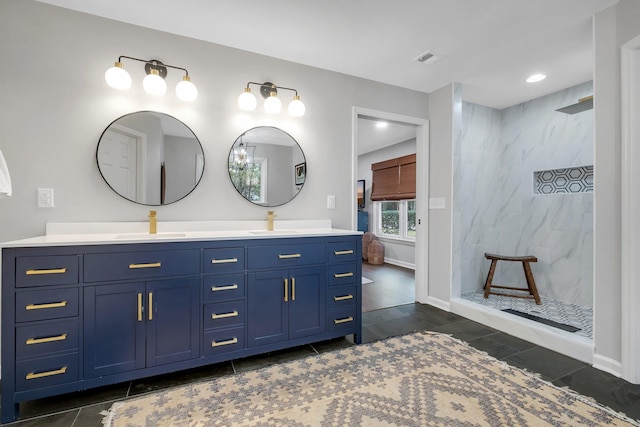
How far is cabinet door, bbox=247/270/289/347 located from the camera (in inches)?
81.2

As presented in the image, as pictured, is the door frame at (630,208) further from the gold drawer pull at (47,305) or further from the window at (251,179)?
the gold drawer pull at (47,305)

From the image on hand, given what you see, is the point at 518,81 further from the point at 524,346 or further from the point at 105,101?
the point at 105,101

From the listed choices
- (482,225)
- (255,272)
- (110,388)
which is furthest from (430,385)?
(482,225)

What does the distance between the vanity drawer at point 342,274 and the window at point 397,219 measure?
3.70 m

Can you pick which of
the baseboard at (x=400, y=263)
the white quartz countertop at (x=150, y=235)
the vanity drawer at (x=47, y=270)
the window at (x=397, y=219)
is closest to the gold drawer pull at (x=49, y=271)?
the vanity drawer at (x=47, y=270)

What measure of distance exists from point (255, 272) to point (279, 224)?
27.0 inches

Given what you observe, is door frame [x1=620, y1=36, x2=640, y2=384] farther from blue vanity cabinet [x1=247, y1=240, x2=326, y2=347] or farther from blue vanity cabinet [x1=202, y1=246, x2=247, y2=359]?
blue vanity cabinet [x1=202, y1=246, x2=247, y2=359]

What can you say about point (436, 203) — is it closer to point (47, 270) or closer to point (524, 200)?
point (524, 200)

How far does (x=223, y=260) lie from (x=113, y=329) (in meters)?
0.71

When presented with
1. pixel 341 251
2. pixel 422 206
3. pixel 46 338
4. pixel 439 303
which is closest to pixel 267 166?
pixel 341 251

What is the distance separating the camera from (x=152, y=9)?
6.70 feet

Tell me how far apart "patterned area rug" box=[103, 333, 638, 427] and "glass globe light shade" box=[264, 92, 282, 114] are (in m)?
2.05

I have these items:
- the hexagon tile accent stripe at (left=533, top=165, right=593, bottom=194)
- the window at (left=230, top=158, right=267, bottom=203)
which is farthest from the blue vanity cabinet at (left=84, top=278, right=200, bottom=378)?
the hexagon tile accent stripe at (left=533, top=165, right=593, bottom=194)

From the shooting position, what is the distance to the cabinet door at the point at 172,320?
179 centimetres
